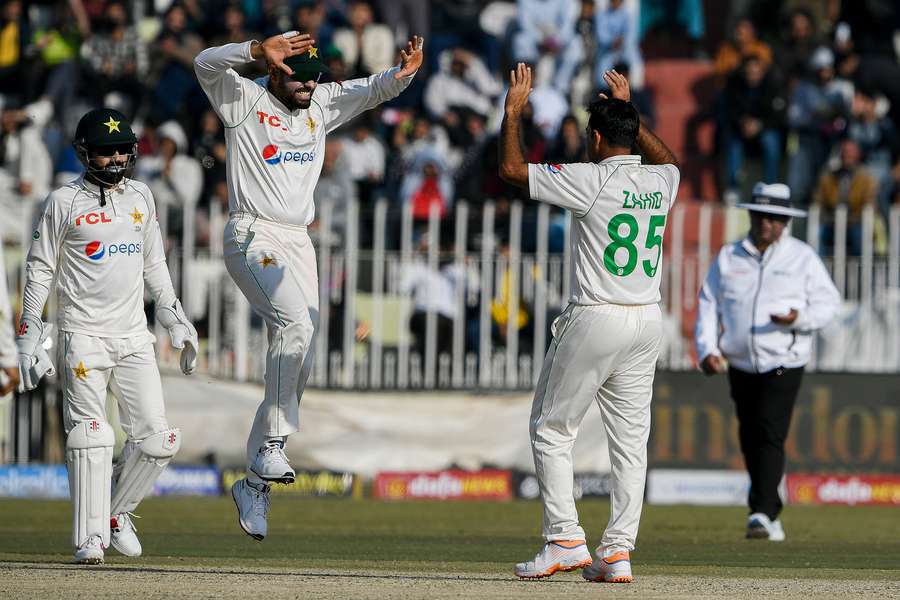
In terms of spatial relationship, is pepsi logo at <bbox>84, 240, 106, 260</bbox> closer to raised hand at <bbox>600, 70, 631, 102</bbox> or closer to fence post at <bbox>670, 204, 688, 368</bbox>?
raised hand at <bbox>600, 70, 631, 102</bbox>

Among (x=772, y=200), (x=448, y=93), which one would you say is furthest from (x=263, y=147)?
(x=448, y=93)

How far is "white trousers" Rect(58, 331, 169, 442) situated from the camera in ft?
31.4

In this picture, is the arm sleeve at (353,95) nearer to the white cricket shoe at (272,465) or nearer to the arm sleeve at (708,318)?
the white cricket shoe at (272,465)

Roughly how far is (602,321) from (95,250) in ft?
9.34

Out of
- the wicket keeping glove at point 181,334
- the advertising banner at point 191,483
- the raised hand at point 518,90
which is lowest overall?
the advertising banner at point 191,483

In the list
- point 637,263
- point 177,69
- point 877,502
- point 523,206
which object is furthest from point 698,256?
point 637,263

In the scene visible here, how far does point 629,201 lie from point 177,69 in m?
12.7

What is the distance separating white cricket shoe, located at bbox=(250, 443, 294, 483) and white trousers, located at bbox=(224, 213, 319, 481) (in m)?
0.07

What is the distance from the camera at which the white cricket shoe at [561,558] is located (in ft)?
28.6

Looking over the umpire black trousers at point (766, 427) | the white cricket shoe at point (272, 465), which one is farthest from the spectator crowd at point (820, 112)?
the white cricket shoe at point (272, 465)

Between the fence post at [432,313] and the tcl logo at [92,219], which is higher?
the tcl logo at [92,219]

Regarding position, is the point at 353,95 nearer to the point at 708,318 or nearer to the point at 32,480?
the point at 708,318

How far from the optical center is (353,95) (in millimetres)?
10164

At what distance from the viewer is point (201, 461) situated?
16484 millimetres
